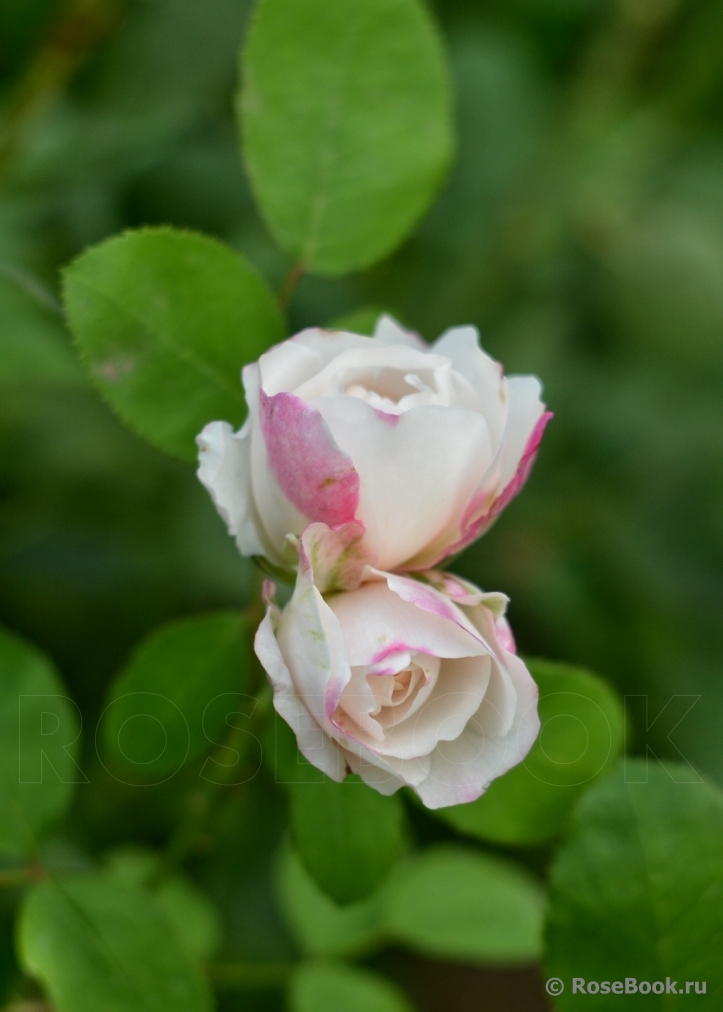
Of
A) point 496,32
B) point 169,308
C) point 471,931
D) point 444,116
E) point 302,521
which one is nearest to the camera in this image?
point 302,521

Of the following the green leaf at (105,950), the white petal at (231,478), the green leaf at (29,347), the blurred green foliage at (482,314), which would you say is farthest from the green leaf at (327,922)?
the white petal at (231,478)

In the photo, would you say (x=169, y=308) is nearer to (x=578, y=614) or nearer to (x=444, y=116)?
(x=444, y=116)

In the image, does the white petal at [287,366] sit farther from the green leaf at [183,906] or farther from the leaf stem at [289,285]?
the green leaf at [183,906]

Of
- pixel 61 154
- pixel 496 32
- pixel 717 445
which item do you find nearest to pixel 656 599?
pixel 717 445

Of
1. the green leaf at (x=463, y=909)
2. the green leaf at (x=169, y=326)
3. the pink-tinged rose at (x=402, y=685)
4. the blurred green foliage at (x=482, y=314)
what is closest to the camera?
the pink-tinged rose at (x=402, y=685)

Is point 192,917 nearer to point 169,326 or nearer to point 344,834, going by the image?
point 344,834

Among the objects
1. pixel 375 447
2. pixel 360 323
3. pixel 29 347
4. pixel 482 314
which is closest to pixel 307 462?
pixel 375 447
